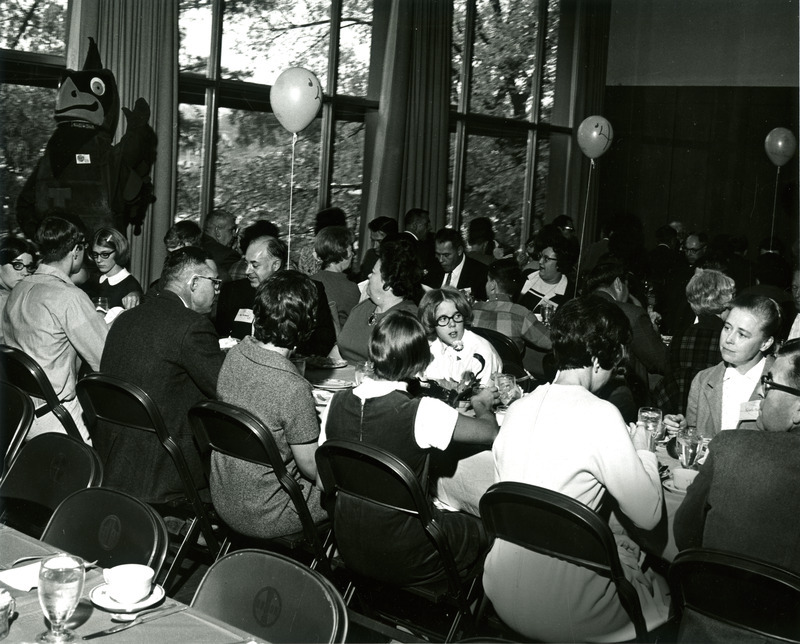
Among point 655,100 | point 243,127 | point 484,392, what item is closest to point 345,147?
point 243,127

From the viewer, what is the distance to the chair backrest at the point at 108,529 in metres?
2.15

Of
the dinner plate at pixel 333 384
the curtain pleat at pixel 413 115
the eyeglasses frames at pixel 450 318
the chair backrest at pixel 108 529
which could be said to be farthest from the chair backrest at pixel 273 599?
the curtain pleat at pixel 413 115

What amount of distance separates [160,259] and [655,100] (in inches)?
326

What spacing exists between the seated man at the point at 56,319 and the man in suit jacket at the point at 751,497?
2653mm

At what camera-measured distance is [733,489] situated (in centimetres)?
219

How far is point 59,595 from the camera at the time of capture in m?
1.62

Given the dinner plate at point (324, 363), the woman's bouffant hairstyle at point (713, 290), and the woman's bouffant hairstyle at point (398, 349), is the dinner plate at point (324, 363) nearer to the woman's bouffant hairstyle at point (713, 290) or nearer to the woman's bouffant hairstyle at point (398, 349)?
the woman's bouffant hairstyle at point (398, 349)

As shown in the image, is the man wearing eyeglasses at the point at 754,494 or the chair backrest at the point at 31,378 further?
→ the chair backrest at the point at 31,378

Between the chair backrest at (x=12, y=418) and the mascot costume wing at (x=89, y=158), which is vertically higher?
the mascot costume wing at (x=89, y=158)

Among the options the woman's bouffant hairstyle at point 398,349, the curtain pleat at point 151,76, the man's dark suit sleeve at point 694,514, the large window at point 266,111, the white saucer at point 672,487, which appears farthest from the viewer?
the large window at point 266,111

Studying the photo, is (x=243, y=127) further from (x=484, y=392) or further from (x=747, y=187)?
(x=747, y=187)

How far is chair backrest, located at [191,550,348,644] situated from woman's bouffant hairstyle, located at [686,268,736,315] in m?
3.08

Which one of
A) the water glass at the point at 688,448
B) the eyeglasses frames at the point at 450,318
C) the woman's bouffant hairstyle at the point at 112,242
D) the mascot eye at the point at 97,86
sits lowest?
the water glass at the point at 688,448

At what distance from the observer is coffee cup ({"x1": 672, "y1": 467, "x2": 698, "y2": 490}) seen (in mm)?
2734
